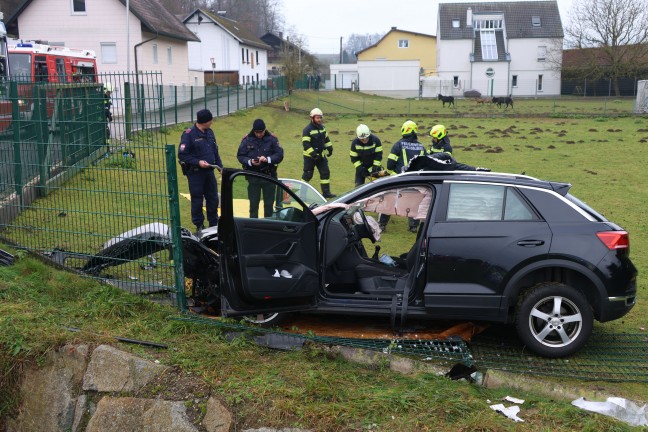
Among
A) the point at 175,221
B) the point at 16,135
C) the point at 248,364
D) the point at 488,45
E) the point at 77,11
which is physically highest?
the point at 488,45

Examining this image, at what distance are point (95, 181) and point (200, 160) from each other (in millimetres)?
2440

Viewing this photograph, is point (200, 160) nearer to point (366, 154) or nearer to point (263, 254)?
point (366, 154)

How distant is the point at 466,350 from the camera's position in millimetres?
5648

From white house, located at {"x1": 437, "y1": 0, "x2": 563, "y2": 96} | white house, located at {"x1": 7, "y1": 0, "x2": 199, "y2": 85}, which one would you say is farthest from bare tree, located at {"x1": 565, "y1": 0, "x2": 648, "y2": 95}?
white house, located at {"x1": 7, "y1": 0, "x2": 199, "y2": 85}

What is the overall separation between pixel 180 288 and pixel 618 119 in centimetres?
3395

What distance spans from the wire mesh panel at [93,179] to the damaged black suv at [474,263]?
1.09 metres

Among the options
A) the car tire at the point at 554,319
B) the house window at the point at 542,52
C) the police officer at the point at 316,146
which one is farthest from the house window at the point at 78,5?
the house window at the point at 542,52

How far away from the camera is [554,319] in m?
5.71

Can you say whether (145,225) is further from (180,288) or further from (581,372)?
(581,372)

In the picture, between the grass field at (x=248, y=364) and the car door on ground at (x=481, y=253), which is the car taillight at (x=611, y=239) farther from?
the grass field at (x=248, y=364)

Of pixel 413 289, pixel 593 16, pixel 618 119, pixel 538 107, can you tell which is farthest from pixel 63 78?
pixel 593 16

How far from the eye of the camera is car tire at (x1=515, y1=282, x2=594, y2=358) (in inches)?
223

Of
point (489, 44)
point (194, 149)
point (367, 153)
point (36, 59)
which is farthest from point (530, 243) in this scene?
point (489, 44)

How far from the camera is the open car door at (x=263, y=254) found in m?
5.60
